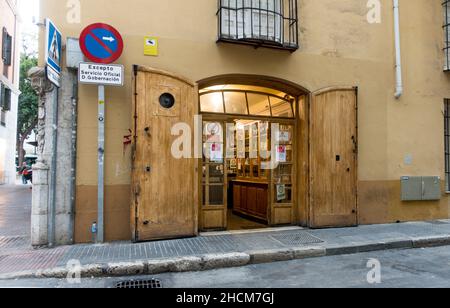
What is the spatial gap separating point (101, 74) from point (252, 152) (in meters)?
4.35

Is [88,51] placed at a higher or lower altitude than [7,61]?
lower

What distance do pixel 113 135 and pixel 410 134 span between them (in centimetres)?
688

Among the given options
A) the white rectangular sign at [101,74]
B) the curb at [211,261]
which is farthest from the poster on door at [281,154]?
the white rectangular sign at [101,74]

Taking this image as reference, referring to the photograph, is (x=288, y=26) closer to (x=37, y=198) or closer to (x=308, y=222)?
(x=308, y=222)

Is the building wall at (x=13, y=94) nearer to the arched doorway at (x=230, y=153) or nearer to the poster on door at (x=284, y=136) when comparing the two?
the arched doorway at (x=230, y=153)

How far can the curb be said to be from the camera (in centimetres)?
513

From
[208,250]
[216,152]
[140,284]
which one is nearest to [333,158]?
[216,152]

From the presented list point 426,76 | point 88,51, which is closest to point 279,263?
point 88,51

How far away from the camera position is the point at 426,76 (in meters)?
9.12

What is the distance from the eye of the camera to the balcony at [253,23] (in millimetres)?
7293

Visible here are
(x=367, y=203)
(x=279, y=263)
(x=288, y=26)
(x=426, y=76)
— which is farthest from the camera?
(x=426, y=76)

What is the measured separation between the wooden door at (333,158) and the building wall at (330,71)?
0.35m

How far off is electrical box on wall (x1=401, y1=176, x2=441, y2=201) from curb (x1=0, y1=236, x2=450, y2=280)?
1.93 meters

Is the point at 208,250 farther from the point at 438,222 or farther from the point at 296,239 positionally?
the point at 438,222
